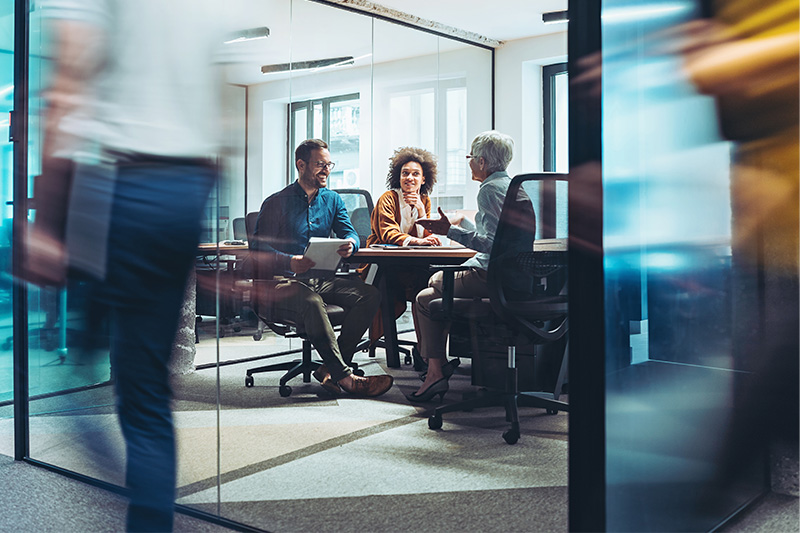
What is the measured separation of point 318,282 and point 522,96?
471 cm

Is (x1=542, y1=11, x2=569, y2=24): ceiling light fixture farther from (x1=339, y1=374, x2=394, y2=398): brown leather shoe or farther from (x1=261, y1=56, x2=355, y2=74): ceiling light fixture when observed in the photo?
(x1=339, y1=374, x2=394, y2=398): brown leather shoe

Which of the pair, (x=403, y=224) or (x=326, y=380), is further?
(x=403, y=224)

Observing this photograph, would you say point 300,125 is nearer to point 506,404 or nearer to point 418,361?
point 418,361

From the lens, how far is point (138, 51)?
1.75 m

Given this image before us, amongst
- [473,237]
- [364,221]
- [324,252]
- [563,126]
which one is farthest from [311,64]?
[563,126]

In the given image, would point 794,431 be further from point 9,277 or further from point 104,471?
point 9,277

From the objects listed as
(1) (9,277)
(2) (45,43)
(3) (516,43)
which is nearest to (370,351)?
(1) (9,277)

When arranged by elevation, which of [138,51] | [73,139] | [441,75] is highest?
[441,75]

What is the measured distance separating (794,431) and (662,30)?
1435 mm

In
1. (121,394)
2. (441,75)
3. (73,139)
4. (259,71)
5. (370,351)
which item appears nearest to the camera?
(121,394)

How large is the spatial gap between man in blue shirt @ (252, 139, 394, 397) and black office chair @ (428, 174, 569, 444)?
714 mm

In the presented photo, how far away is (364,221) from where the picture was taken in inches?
196

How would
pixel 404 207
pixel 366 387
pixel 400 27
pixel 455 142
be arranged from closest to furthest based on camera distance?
pixel 366 387 → pixel 404 207 → pixel 400 27 → pixel 455 142

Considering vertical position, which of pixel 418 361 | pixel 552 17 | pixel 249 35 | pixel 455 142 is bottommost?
pixel 418 361
